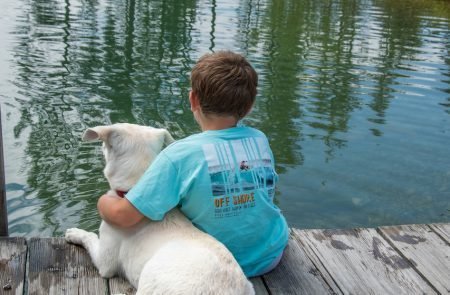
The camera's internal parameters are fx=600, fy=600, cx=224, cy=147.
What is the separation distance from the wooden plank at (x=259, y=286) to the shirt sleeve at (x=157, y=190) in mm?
810

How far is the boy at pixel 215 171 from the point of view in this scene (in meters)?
3.15

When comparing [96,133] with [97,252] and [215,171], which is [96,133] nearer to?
[215,171]

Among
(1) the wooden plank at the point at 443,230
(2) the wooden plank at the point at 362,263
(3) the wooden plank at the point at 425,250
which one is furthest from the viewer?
(1) the wooden plank at the point at 443,230

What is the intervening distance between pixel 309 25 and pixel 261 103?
10.3m

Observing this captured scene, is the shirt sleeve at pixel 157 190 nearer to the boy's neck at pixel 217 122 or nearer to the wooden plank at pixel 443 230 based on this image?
the boy's neck at pixel 217 122

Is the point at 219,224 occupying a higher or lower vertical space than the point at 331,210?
higher

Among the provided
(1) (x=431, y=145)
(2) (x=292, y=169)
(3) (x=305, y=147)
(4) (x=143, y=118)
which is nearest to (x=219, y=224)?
(2) (x=292, y=169)

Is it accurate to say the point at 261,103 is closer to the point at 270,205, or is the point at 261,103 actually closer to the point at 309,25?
the point at 270,205

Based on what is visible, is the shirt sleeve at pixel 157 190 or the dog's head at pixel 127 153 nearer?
the shirt sleeve at pixel 157 190

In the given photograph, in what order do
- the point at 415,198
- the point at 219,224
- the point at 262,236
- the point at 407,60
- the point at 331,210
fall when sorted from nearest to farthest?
the point at 219,224, the point at 262,236, the point at 331,210, the point at 415,198, the point at 407,60

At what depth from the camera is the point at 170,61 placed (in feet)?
44.2

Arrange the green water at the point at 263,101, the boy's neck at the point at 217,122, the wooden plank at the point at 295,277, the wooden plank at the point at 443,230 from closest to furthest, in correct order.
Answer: the boy's neck at the point at 217,122 → the wooden plank at the point at 295,277 → the wooden plank at the point at 443,230 → the green water at the point at 263,101

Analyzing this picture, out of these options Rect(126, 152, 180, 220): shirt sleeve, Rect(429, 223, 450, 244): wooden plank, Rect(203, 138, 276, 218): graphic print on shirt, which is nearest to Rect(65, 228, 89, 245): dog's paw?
Rect(126, 152, 180, 220): shirt sleeve

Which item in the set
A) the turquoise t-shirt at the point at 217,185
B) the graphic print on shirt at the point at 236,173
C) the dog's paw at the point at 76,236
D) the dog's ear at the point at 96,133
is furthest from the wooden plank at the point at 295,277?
the dog's ear at the point at 96,133
